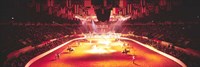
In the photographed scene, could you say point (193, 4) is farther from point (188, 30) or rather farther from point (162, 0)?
point (188, 30)

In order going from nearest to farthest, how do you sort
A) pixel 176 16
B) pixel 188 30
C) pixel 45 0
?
pixel 45 0 < pixel 188 30 < pixel 176 16

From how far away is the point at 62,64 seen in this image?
16.3 m

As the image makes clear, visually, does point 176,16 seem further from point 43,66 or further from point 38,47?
point 43,66

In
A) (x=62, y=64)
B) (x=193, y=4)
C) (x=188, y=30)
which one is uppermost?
(x=193, y=4)

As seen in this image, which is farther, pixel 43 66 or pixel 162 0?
pixel 162 0

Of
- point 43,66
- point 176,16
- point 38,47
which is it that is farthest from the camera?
point 176,16

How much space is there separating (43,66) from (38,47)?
21.3 feet

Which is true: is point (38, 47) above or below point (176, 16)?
below

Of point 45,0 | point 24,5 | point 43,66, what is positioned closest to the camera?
point 43,66

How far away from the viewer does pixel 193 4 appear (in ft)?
55.6

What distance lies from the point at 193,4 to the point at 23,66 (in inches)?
429

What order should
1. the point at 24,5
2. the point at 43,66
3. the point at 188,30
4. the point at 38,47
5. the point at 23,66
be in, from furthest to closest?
the point at 188,30
the point at 38,47
the point at 24,5
the point at 43,66
the point at 23,66

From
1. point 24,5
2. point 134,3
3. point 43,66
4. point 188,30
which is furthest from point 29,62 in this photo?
point 188,30

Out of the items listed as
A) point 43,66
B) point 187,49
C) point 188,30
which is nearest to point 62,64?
point 43,66
